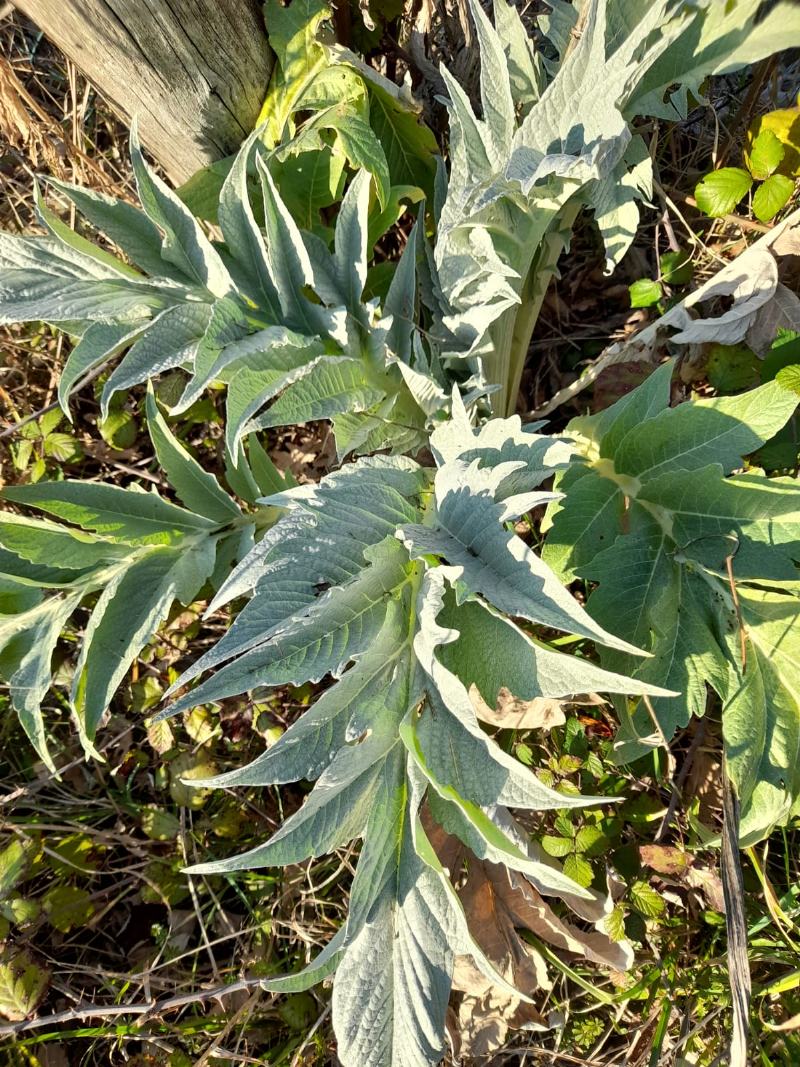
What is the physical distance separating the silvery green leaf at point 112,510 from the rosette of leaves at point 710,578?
0.72m

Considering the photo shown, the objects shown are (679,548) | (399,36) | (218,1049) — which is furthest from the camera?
(399,36)

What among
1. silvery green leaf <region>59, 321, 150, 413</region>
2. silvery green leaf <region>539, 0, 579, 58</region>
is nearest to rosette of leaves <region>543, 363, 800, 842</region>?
silvery green leaf <region>539, 0, 579, 58</region>

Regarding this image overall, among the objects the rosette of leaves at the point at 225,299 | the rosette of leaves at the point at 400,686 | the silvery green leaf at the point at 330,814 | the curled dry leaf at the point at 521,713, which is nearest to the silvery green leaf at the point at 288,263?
the rosette of leaves at the point at 225,299

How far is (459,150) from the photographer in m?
1.43

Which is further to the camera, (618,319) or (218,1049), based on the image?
(618,319)

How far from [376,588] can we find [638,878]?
1181 millimetres

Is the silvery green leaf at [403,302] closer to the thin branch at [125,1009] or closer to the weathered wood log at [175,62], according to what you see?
the weathered wood log at [175,62]

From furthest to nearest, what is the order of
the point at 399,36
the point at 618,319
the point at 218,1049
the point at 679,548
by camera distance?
the point at 618,319, the point at 399,36, the point at 218,1049, the point at 679,548

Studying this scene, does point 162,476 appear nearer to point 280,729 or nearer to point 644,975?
point 280,729

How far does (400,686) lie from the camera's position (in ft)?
3.77

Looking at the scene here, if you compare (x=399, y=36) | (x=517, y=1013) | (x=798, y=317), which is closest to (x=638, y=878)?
(x=517, y=1013)

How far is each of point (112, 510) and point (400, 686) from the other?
70 cm

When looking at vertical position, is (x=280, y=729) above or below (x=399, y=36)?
below

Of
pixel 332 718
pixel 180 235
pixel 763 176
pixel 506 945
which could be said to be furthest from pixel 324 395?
pixel 506 945
